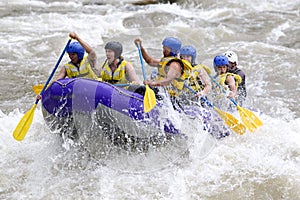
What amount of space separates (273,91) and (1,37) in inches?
271

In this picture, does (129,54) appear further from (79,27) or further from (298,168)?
(298,168)

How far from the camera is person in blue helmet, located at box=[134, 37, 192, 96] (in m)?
5.42

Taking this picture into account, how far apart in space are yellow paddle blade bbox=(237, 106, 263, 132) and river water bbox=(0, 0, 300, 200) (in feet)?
0.85

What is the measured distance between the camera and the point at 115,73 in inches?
222

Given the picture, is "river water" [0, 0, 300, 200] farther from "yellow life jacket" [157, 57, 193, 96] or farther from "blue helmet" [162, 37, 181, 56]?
"blue helmet" [162, 37, 181, 56]

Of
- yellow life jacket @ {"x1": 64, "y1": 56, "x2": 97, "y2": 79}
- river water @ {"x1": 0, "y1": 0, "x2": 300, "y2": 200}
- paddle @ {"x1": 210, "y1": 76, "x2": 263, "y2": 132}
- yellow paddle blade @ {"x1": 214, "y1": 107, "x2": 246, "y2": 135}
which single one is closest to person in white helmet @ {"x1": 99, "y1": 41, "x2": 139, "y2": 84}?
yellow life jacket @ {"x1": 64, "y1": 56, "x2": 97, "y2": 79}

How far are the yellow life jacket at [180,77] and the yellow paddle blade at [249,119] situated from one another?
94 centimetres

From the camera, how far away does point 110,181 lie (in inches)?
211

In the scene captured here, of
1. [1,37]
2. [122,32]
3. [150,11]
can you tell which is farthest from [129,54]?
[150,11]

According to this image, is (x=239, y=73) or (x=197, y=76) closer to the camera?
(x=197, y=76)

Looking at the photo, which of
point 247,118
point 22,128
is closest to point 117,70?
point 22,128

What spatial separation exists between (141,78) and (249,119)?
3.37 meters

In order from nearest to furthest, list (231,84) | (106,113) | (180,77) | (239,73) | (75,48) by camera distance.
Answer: (106,113) → (180,77) → (75,48) → (231,84) → (239,73)

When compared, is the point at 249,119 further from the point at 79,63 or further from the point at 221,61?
the point at 79,63
